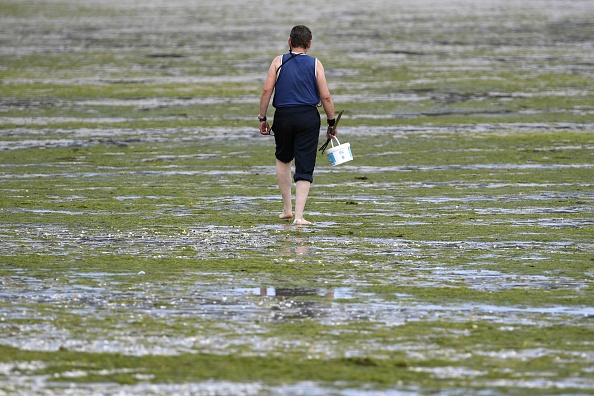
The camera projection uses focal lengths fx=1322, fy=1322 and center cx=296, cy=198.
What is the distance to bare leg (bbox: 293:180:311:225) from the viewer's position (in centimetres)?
1184

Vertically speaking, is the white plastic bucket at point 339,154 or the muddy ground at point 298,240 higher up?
the white plastic bucket at point 339,154

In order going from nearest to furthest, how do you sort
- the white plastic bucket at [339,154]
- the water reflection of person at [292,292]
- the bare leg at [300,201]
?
the water reflection of person at [292,292] → the bare leg at [300,201] → the white plastic bucket at [339,154]

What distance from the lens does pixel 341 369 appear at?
695 cm

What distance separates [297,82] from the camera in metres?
12.0

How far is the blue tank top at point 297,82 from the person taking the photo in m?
11.9

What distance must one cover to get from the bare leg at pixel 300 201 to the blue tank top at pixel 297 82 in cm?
74

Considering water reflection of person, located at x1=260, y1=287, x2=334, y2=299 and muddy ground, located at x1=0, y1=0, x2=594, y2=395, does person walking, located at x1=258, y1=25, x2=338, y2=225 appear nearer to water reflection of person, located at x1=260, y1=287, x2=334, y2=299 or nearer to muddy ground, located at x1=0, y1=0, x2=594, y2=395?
muddy ground, located at x1=0, y1=0, x2=594, y2=395

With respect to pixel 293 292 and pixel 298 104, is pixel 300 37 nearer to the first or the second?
pixel 298 104

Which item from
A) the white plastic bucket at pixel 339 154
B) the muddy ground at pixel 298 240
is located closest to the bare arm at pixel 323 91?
the white plastic bucket at pixel 339 154

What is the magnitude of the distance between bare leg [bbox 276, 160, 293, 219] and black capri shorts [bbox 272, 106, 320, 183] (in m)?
0.15

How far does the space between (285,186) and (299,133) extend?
21.3 inches

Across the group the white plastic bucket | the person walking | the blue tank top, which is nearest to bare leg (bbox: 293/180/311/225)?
the person walking

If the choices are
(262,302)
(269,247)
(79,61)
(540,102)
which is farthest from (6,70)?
(262,302)

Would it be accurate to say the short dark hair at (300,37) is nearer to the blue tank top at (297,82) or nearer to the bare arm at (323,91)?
the blue tank top at (297,82)
